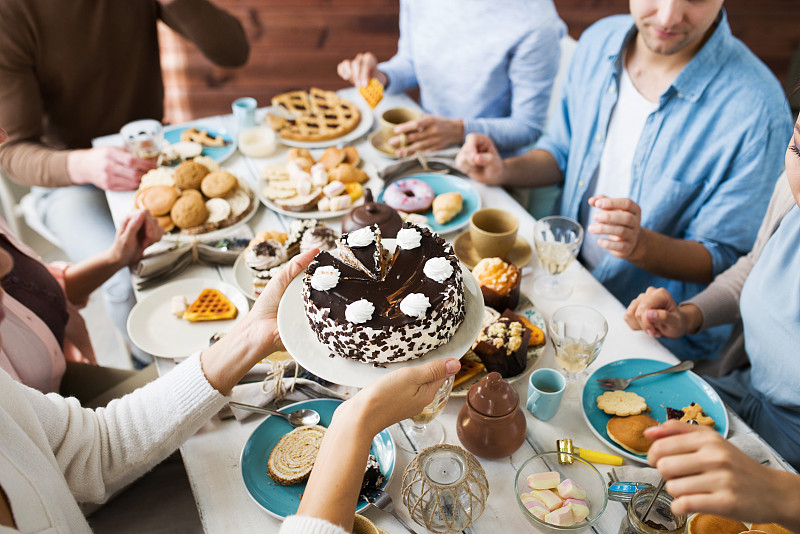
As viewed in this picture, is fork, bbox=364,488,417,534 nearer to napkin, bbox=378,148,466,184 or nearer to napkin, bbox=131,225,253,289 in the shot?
napkin, bbox=131,225,253,289

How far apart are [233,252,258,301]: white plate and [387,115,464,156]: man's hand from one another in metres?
0.86

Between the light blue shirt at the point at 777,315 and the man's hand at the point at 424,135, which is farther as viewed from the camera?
the man's hand at the point at 424,135

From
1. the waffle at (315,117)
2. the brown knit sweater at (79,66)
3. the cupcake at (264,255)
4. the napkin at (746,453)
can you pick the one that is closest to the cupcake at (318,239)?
the cupcake at (264,255)

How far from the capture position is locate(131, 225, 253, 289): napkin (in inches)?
75.1

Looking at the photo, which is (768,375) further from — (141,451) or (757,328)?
(141,451)

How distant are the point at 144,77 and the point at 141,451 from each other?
2.24 meters

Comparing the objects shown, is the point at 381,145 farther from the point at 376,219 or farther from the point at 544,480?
the point at 544,480

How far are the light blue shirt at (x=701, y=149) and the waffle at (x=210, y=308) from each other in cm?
137

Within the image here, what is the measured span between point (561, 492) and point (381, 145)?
1.73 meters

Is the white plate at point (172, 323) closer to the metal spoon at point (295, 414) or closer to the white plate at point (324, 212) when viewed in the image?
the metal spoon at point (295, 414)

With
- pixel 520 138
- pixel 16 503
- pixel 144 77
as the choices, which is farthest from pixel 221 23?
pixel 16 503

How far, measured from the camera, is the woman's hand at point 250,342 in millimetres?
1436

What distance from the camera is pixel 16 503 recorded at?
1.11 metres

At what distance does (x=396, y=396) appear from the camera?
116cm
